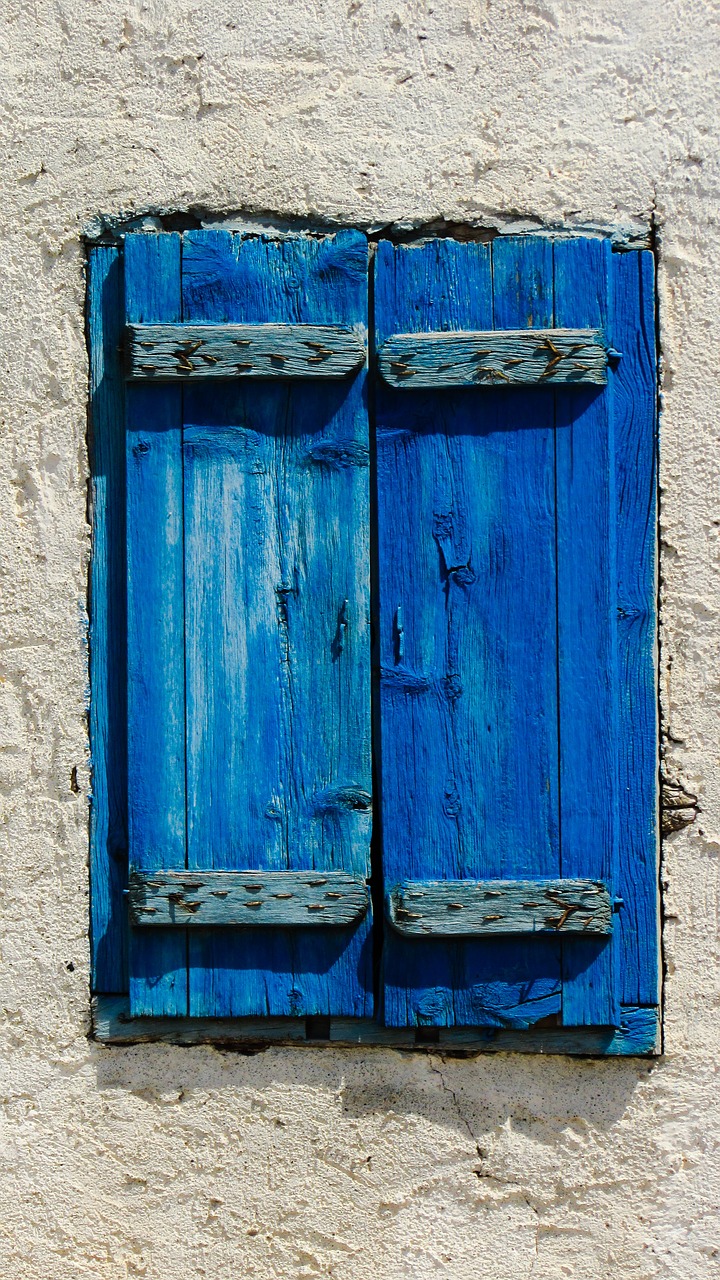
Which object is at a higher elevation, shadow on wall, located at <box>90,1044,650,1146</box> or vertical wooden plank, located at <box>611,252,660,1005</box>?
vertical wooden plank, located at <box>611,252,660,1005</box>

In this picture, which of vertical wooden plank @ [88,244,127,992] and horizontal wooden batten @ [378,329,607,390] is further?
vertical wooden plank @ [88,244,127,992]

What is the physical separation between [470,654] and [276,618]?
389 millimetres

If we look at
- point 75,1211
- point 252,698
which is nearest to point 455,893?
point 252,698

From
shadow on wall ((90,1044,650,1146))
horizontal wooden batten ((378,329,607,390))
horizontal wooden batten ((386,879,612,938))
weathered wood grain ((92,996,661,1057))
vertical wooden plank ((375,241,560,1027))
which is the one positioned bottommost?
shadow on wall ((90,1044,650,1146))

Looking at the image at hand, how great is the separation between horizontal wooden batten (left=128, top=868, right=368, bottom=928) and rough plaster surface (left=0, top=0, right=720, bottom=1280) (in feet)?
0.67

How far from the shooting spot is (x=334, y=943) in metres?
1.97

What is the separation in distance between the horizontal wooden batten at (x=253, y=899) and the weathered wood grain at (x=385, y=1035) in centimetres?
23

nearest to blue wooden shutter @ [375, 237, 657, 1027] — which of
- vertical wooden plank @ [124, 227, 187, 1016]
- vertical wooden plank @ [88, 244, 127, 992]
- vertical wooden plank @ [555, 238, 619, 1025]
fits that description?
vertical wooden plank @ [555, 238, 619, 1025]

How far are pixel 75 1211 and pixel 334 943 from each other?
76 cm

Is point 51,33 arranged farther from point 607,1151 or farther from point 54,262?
point 607,1151

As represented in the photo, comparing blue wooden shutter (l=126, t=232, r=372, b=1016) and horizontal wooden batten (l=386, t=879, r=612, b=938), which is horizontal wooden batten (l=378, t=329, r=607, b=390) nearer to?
blue wooden shutter (l=126, t=232, r=372, b=1016)

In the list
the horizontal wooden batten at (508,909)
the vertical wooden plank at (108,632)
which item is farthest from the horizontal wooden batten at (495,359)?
the horizontal wooden batten at (508,909)

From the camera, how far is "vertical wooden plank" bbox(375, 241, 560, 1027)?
1.96 metres

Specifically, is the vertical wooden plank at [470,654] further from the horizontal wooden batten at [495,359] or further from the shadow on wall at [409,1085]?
the shadow on wall at [409,1085]
